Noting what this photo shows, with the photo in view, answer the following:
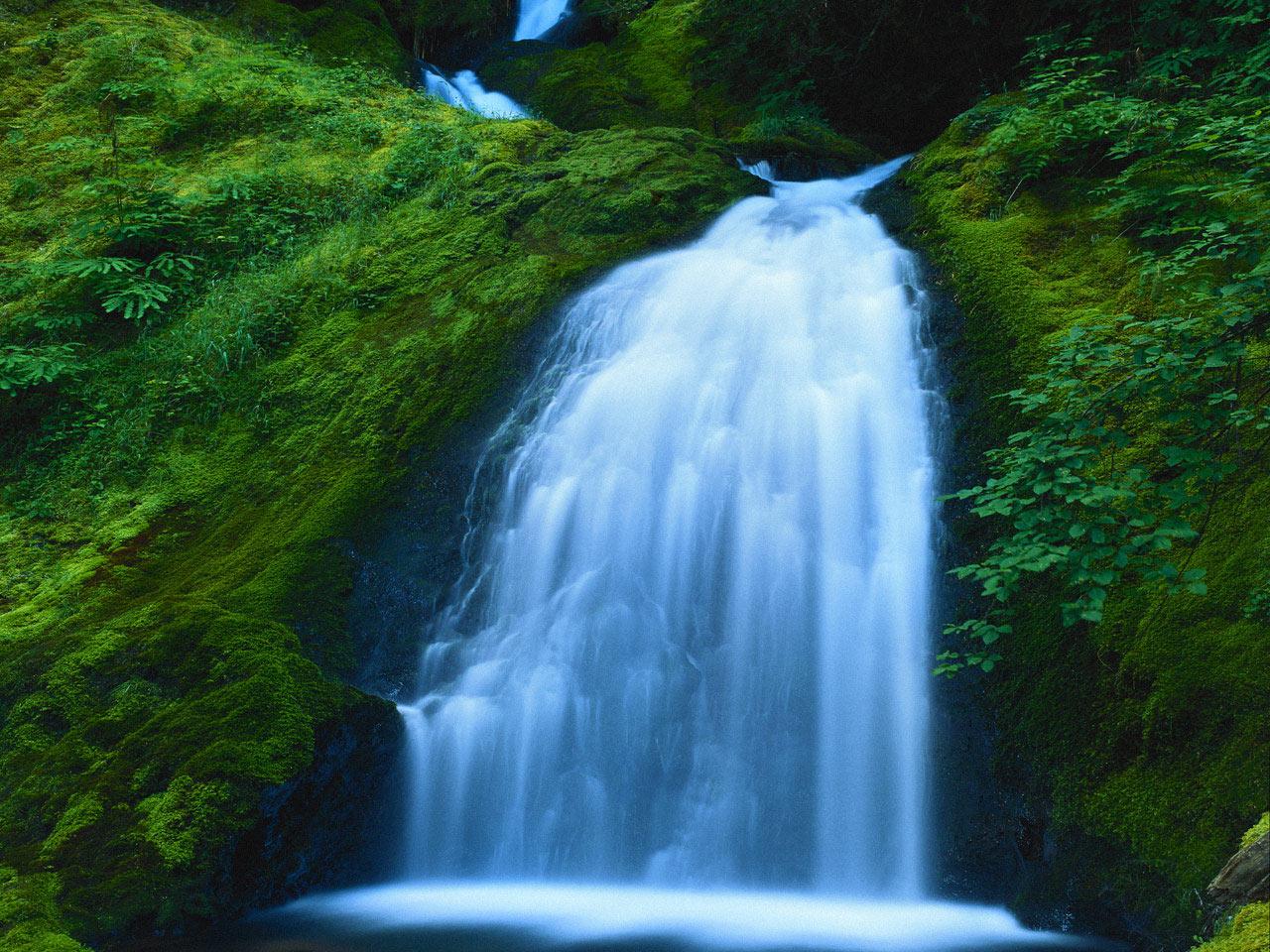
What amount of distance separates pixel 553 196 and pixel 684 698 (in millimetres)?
5113

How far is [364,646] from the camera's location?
5391mm

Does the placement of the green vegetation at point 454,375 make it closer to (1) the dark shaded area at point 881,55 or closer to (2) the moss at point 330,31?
(1) the dark shaded area at point 881,55

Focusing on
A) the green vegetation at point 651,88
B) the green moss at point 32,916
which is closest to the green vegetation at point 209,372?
the green moss at point 32,916

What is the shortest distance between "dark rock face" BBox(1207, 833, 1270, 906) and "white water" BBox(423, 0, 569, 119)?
38.8 ft

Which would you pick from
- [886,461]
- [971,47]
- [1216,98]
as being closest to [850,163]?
[971,47]

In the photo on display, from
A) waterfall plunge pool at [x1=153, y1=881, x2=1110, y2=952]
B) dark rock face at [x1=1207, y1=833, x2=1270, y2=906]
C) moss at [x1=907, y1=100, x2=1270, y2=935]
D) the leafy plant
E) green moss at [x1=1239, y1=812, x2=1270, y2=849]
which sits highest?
the leafy plant

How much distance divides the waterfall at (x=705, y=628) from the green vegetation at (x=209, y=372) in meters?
0.72

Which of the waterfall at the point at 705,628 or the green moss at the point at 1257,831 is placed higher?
the waterfall at the point at 705,628

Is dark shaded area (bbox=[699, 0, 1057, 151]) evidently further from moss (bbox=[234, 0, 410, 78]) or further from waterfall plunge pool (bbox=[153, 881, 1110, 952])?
waterfall plunge pool (bbox=[153, 881, 1110, 952])

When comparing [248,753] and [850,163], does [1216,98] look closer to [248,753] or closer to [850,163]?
[850,163]

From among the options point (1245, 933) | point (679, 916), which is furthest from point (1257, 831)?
point (679, 916)

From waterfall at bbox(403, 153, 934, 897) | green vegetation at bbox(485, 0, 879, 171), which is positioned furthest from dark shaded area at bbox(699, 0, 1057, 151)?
waterfall at bbox(403, 153, 934, 897)

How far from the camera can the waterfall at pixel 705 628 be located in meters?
4.55

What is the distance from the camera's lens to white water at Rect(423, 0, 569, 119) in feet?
46.5
